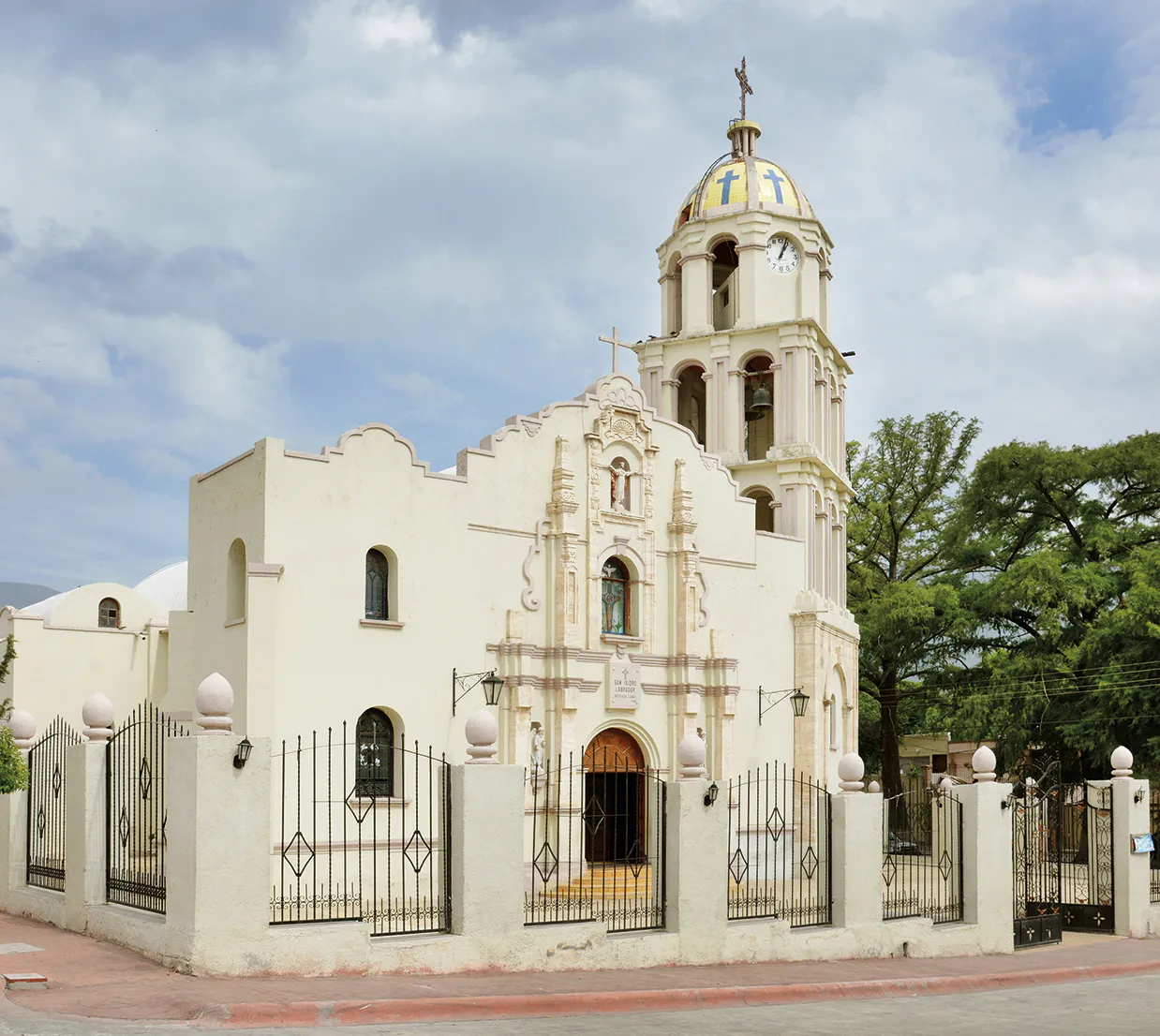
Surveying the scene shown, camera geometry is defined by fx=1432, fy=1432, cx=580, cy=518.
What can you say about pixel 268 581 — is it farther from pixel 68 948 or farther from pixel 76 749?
pixel 68 948

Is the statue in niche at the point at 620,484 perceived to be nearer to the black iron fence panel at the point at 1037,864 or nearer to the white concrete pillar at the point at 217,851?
the black iron fence panel at the point at 1037,864

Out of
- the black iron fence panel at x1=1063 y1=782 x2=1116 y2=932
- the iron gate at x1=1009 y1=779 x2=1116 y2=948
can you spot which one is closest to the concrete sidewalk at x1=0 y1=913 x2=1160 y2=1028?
the iron gate at x1=1009 y1=779 x2=1116 y2=948

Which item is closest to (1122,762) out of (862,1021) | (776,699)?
(776,699)

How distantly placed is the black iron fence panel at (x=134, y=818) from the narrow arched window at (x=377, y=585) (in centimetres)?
784

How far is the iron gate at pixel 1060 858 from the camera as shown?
19.4m

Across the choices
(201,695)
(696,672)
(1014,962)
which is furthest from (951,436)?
(201,695)

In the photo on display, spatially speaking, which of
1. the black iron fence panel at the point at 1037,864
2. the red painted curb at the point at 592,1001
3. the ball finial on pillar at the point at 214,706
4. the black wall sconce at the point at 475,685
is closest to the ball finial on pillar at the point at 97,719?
the ball finial on pillar at the point at 214,706

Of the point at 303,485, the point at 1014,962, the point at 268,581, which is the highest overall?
the point at 303,485

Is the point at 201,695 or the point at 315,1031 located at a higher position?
the point at 201,695

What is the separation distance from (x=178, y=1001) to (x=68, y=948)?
3124 mm

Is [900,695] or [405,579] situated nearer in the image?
[405,579]

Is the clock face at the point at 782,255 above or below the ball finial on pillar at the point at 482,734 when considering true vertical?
above

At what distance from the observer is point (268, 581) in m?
21.4

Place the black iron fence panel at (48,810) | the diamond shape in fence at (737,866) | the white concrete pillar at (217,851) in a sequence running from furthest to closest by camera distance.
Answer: the black iron fence panel at (48,810) < the diamond shape in fence at (737,866) < the white concrete pillar at (217,851)
